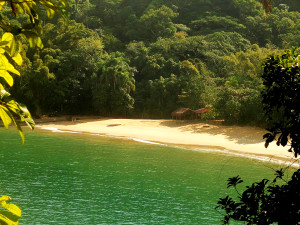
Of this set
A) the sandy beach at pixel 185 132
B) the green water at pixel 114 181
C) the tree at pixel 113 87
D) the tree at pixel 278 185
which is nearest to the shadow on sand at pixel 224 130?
the sandy beach at pixel 185 132

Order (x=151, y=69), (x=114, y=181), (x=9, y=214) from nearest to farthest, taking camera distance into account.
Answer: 1. (x=9, y=214)
2. (x=114, y=181)
3. (x=151, y=69)

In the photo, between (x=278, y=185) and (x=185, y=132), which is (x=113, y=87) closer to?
(x=185, y=132)

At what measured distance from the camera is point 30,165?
15820 mm

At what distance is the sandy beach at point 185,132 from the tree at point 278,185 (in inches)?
634

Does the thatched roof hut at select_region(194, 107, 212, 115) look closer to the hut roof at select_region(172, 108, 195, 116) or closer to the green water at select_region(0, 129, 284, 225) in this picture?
the hut roof at select_region(172, 108, 195, 116)

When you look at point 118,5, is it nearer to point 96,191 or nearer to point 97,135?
point 97,135

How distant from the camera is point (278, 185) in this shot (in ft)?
7.48

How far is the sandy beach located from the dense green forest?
1.19 meters

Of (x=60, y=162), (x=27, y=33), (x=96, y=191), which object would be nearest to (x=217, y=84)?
(x=60, y=162)

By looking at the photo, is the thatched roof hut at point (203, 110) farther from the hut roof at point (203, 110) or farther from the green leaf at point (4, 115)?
the green leaf at point (4, 115)

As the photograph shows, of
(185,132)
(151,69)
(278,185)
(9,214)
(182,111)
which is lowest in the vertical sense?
(185,132)

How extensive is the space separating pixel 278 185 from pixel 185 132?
74.1 feet

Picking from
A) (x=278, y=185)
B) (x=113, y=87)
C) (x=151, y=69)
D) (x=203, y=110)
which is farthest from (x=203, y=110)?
(x=278, y=185)

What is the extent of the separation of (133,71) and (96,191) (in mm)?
19233
